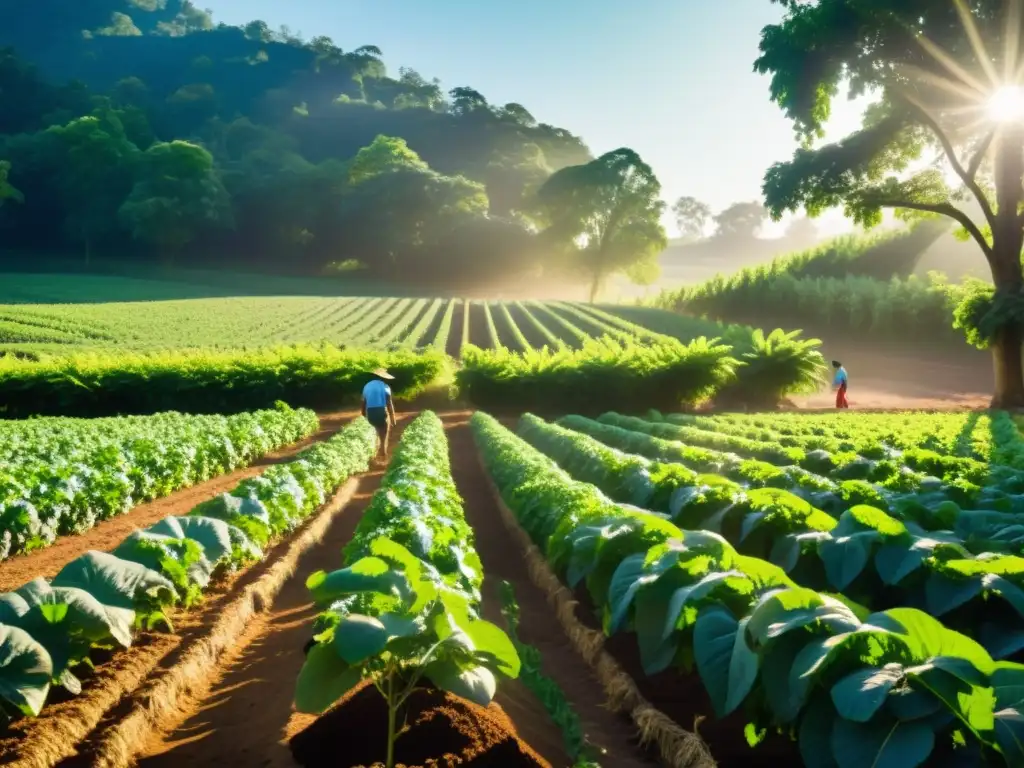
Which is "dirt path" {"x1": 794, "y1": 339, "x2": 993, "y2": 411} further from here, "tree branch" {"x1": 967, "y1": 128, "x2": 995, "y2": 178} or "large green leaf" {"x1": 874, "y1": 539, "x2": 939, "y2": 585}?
"large green leaf" {"x1": 874, "y1": 539, "x2": 939, "y2": 585}

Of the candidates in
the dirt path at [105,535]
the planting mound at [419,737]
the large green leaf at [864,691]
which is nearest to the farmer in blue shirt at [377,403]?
the dirt path at [105,535]

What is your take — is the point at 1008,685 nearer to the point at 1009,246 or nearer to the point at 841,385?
the point at 1009,246

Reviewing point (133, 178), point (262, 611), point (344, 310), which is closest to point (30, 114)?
point (133, 178)

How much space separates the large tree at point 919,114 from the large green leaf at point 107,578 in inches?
902

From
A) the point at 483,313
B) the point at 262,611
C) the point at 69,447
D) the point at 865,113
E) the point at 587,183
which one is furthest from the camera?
the point at 587,183

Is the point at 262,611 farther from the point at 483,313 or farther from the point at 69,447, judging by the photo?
the point at 483,313

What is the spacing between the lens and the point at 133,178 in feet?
242

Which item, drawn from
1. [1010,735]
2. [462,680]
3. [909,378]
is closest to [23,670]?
[462,680]

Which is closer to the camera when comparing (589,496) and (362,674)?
(362,674)

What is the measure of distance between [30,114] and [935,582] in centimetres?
10447

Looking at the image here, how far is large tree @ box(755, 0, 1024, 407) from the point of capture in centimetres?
2156

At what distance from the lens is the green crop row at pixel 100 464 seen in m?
8.46

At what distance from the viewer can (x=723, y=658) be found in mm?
2973

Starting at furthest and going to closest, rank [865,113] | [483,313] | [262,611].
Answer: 1. [483,313]
2. [865,113]
3. [262,611]
